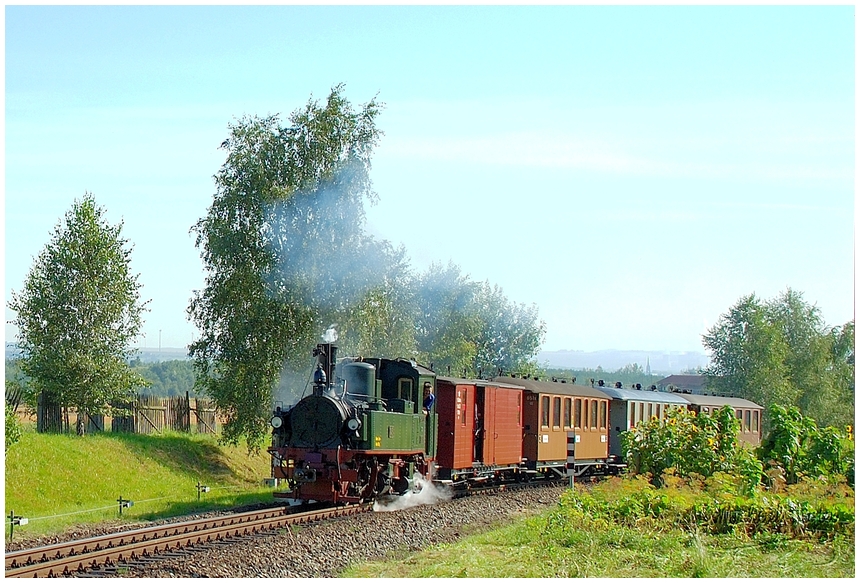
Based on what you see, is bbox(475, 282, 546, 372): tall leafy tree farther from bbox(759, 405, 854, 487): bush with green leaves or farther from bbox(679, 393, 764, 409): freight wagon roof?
bbox(759, 405, 854, 487): bush with green leaves

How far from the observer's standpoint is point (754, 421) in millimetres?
36562

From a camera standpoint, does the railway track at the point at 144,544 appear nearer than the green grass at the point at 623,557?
No

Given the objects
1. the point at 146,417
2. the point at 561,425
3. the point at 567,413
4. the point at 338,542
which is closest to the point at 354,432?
the point at 338,542

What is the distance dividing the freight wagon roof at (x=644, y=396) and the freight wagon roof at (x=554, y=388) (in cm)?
78

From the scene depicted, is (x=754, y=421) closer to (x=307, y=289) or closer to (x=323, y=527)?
(x=307, y=289)

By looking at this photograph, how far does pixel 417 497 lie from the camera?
65.5 ft

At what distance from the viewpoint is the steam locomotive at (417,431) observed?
58.5ft

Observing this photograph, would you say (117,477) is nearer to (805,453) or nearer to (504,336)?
(805,453)

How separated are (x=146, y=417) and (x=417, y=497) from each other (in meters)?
13.0

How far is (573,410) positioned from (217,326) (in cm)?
1052

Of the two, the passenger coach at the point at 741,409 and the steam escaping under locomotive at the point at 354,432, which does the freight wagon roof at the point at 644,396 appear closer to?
the passenger coach at the point at 741,409

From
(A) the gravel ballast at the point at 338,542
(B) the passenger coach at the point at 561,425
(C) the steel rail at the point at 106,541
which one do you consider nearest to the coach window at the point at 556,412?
(B) the passenger coach at the point at 561,425

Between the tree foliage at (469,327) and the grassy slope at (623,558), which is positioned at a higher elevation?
the tree foliage at (469,327)

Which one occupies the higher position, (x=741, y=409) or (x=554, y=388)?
(x=554, y=388)
